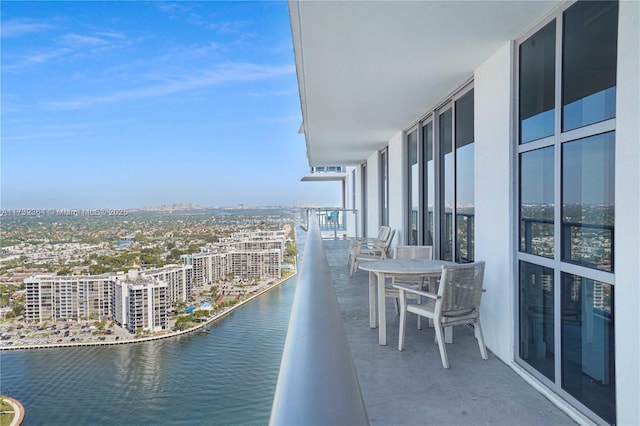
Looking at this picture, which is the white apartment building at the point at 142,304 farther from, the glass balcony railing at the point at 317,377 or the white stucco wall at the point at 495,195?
the glass balcony railing at the point at 317,377

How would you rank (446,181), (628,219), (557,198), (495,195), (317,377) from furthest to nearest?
(446,181) < (495,195) < (557,198) < (628,219) < (317,377)

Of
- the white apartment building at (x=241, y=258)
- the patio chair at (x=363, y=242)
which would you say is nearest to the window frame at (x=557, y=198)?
the patio chair at (x=363, y=242)

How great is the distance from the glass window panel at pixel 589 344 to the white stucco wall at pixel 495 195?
2.15 feet

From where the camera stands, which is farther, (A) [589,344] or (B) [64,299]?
(B) [64,299]

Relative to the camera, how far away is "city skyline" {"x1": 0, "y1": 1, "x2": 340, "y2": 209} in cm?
1428

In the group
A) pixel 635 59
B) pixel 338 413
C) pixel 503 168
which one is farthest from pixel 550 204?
pixel 338 413

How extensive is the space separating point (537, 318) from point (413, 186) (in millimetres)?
4158

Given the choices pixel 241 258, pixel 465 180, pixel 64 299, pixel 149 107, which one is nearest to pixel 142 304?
pixel 64 299

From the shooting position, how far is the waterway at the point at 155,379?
4676 millimetres

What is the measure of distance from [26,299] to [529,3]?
283 inches

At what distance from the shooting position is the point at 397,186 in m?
7.76

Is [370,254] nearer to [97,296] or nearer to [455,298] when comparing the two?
[455,298]

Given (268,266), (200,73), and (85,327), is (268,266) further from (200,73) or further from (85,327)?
(200,73)

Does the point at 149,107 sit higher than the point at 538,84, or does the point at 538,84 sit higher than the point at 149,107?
the point at 149,107
